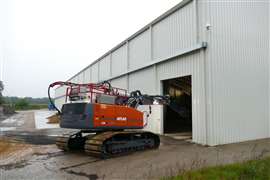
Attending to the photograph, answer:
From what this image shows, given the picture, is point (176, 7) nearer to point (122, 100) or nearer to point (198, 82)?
point (198, 82)

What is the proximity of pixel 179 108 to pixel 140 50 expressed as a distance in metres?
4.71

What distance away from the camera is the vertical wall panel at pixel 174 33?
11625mm

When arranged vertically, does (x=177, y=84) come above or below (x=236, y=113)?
above

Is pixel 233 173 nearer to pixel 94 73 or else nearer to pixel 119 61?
pixel 119 61

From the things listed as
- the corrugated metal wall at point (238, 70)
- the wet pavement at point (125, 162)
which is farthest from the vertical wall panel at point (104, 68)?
the wet pavement at point (125, 162)

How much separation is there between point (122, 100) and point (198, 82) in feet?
12.2

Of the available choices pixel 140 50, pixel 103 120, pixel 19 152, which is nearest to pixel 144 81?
pixel 140 50

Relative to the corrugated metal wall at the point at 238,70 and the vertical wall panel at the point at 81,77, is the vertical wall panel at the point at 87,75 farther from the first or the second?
the corrugated metal wall at the point at 238,70

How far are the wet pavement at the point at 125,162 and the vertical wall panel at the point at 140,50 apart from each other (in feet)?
22.9

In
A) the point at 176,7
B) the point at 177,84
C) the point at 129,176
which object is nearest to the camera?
the point at 129,176

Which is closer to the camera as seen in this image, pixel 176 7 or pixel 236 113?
pixel 236 113

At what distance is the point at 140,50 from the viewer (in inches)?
643

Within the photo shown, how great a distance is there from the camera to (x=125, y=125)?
9.19m

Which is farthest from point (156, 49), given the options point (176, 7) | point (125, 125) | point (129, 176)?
point (129, 176)
